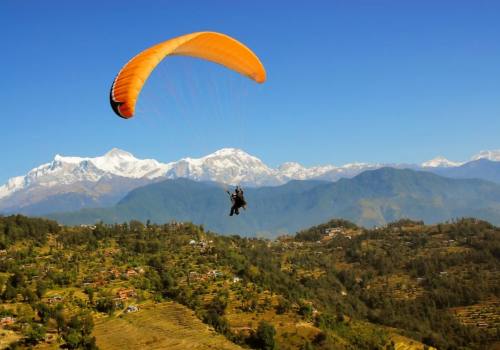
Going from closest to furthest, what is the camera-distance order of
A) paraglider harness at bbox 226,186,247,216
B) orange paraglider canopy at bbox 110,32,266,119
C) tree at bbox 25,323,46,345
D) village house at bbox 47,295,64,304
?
orange paraglider canopy at bbox 110,32,266,119 → paraglider harness at bbox 226,186,247,216 → tree at bbox 25,323,46,345 → village house at bbox 47,295,64,304

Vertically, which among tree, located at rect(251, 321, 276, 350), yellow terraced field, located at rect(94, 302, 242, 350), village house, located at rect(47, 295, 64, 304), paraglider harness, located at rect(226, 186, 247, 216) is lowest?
tree, located at rect(251, 321, 276, 350)

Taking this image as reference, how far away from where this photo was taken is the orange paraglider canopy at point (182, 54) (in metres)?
25.2

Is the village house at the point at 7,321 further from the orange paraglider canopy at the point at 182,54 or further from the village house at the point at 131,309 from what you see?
the orange paraglider canopy at the point at 182,54

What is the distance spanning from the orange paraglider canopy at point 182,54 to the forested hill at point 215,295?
41.4 meters

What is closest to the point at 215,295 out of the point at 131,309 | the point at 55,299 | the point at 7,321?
the point at 131,309

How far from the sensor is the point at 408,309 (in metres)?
135

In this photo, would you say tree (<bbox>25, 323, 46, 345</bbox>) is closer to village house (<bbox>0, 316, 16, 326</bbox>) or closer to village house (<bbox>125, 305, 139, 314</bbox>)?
village house (<bbox>0, 316, 16, 326</bbox>)

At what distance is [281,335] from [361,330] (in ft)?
68.5

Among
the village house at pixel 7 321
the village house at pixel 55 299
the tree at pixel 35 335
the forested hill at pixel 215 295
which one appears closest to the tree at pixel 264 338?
the forested hill at pixel 215 295

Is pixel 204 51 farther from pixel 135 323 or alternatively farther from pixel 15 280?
pixel 15 280

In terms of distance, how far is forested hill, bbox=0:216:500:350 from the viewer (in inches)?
2827

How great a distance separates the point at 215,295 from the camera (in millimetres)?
95375

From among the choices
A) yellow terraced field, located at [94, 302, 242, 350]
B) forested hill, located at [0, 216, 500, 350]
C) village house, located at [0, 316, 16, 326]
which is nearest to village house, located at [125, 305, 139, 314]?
forested hill, located at [0, 216, 500, 350]

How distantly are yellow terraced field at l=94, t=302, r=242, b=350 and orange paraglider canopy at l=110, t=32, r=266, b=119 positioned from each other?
42280 mm
